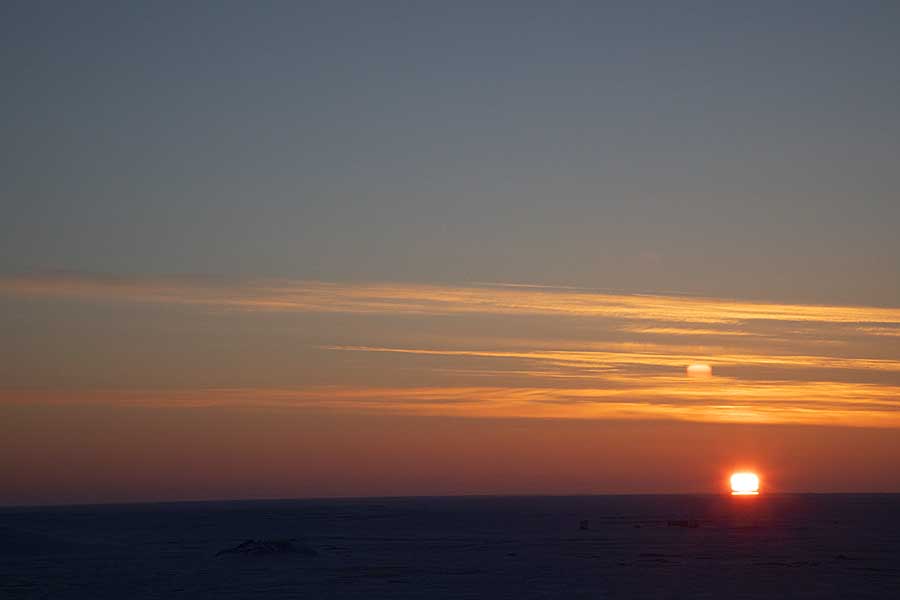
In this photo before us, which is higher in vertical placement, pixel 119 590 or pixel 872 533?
pixel 872 533

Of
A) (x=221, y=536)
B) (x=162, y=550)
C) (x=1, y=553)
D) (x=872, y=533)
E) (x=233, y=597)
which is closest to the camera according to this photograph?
(x=233, y=597)

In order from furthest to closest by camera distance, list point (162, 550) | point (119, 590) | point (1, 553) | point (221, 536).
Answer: point (221, 536) → point (162, 550) → point (1, 553) → point (119, 590)

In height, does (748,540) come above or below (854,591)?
above

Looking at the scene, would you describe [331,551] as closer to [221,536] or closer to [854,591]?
[221,536]

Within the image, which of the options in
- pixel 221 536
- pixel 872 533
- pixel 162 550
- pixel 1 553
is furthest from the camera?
pixel 221 536

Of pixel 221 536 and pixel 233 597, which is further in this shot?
pixel 221 536

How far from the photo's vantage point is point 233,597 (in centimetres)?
5219

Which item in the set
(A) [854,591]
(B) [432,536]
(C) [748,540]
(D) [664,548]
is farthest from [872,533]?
(A) [854,591]

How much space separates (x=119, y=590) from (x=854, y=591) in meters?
36.5

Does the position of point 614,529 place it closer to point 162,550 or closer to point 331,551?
point 331,551

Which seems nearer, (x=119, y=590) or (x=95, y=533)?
(x=119, y=590)

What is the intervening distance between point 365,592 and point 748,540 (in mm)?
42228

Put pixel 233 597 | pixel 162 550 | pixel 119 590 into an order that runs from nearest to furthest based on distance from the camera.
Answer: pixel 233 597 → pixel 119 590 → pixel 162 550

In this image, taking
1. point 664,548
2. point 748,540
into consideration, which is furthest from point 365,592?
point 748,540
